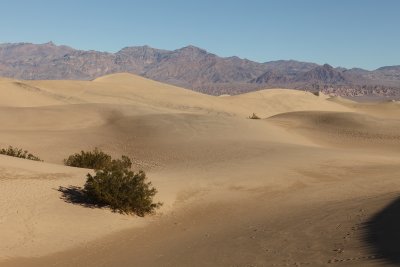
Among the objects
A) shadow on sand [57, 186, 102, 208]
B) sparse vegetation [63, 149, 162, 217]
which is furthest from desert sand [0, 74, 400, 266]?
sparse vegetation [63, 149, 162, 217]

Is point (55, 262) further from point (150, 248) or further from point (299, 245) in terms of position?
point (299, 245)

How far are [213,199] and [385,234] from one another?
7376 mm

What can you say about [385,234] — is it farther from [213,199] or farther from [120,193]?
[213,199]

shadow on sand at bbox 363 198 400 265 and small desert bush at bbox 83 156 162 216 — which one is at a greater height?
shadow on sand at bbox 363 198 400 265

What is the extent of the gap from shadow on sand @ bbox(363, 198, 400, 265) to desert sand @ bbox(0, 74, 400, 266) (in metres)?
0.03

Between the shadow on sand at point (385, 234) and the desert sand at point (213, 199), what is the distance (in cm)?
3

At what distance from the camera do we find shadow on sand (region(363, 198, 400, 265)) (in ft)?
24.4

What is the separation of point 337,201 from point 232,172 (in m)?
5.77

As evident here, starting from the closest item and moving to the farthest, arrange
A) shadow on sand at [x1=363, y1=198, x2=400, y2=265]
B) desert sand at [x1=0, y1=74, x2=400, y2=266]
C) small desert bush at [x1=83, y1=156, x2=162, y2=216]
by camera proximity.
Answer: shadow on sand at [x1=363, y1=198, x2=400, y2=265]
desert sand at [x1=0, y1=74, x2=400, y2=266]
small desert bush at [x1=83, y1=156, x2=162, y2=216]

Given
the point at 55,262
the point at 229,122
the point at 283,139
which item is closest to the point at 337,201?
the point at 55,262

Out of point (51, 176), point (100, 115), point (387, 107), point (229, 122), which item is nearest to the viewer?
point (51, 176)

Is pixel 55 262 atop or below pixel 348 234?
below

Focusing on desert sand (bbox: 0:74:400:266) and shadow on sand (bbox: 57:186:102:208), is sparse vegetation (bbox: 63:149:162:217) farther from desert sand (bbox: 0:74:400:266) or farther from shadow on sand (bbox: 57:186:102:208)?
desert sand (bbox: 0:74:400:266)

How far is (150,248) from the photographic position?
1088 centimetres
